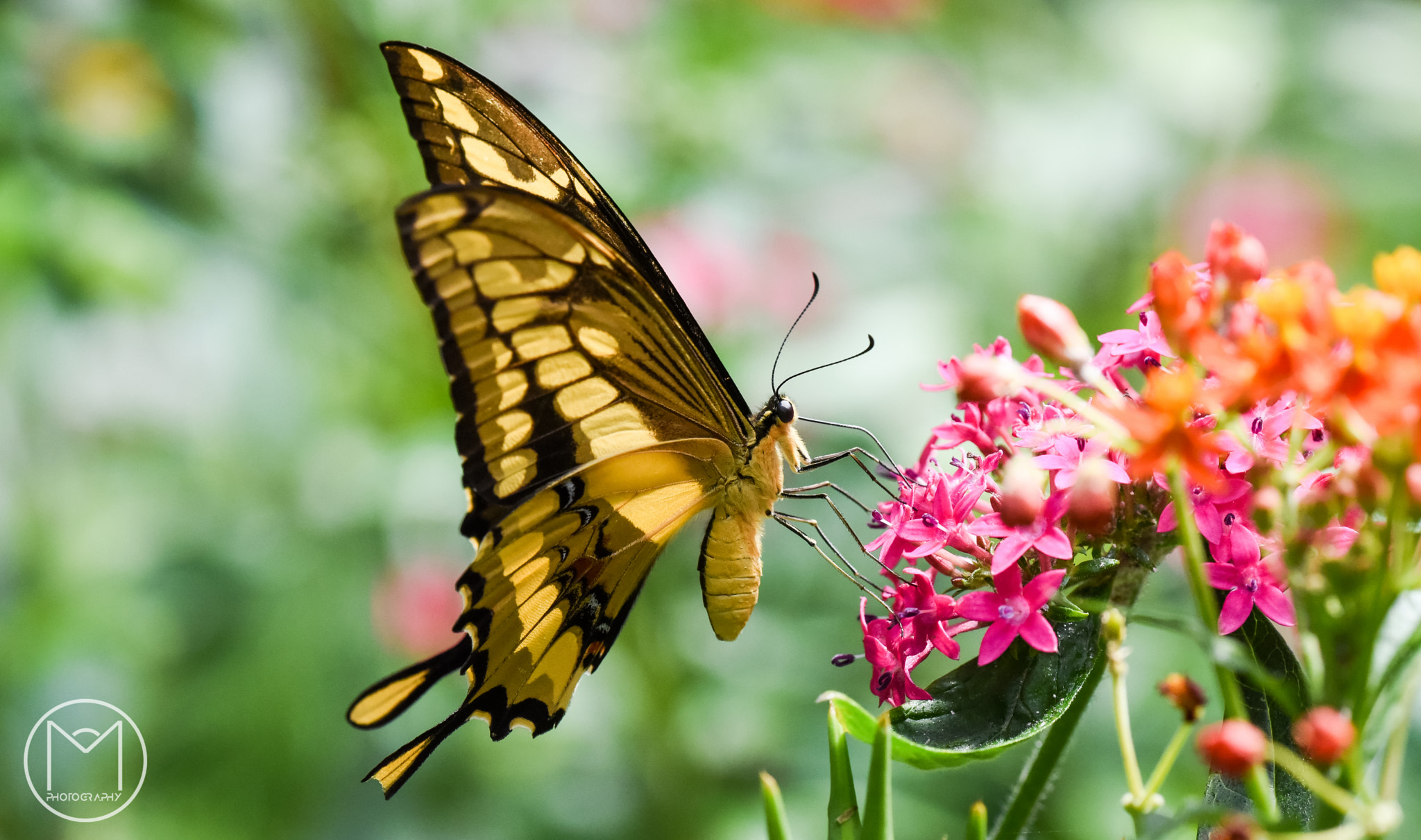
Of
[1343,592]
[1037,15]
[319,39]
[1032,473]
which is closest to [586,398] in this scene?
[1032,473]

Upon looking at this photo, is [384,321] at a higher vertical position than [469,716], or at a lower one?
higher

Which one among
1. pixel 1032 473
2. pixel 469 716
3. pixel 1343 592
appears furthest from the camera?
pixel 469 716

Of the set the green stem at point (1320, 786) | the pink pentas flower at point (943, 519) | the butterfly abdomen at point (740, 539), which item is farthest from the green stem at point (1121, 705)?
the butterfly abdomen at point (740, 539)

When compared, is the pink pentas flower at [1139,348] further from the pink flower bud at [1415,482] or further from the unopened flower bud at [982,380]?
the pink flower bud at [1415,482]

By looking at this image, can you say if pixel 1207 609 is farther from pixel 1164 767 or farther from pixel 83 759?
pixel 83 759

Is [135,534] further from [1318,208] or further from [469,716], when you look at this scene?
[1318,208]

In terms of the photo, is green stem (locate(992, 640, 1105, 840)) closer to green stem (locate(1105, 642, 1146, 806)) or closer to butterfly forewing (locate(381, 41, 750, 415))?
green stem (locate(1105, 642, 1146, 806))
